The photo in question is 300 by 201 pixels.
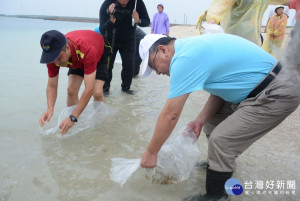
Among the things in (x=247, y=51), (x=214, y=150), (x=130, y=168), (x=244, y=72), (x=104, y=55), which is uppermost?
(x=247, y=51)

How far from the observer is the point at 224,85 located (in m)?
1.61

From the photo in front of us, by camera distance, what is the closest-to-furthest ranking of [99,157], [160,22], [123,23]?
[99,157] → [123,23] → [160,22]

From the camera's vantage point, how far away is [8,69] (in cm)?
588

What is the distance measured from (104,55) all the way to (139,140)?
1129mm

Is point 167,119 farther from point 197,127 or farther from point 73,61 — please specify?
point 73,61

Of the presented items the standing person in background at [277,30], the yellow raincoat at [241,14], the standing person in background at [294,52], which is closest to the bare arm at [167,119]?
the standing person in background at [294,52]

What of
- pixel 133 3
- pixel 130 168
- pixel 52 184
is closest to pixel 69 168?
pixel 52 184

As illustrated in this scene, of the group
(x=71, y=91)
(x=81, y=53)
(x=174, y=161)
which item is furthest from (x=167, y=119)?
(x=71, y=91)

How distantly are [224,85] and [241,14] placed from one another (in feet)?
5.55

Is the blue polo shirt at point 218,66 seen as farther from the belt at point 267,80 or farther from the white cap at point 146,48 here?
the white cap at point 146,48

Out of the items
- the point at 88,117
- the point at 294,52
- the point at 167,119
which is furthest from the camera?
the point at 88,117

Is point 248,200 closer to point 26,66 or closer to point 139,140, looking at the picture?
point 139,140

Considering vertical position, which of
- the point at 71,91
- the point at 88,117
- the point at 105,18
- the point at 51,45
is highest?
the point at 105,18

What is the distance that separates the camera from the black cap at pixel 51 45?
2.12 metres
